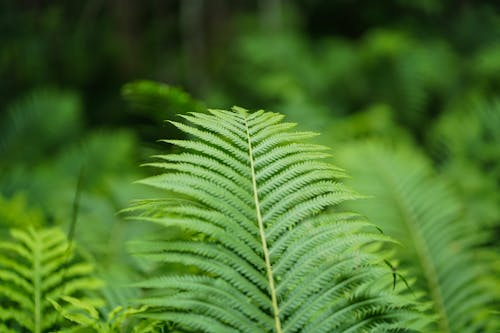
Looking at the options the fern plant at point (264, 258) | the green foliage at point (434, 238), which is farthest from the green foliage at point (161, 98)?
the green foliage at point (434, 238)

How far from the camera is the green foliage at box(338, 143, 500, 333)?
4.77 ft

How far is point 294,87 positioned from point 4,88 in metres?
3.18

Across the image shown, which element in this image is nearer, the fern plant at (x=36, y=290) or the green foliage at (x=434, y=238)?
the fern plant at (x=36, y=290)

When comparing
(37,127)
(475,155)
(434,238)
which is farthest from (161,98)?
(37,127)

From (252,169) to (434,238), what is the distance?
107cm

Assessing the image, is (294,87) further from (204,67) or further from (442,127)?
(204,67)

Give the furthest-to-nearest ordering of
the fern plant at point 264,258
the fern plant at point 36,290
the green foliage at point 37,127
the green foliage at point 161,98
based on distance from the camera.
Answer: the green foliage at point 37,127, the green foliage at point 161,98, the fern plant at point 36,290, the fern plant at point 264,258

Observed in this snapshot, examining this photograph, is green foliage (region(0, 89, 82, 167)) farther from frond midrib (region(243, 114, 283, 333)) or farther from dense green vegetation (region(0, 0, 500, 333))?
frond midrib (region(243, 114, 283, 333))

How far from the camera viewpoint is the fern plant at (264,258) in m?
0.86

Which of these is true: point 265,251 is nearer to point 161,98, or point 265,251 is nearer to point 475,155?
point 161,98

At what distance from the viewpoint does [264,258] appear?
37.1 inches

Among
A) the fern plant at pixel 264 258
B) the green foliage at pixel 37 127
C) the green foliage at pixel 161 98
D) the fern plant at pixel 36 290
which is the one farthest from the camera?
the green foliage at pixel 37 127

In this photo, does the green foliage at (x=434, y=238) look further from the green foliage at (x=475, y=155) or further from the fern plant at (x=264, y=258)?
the fern plant at (x=264, y=258)

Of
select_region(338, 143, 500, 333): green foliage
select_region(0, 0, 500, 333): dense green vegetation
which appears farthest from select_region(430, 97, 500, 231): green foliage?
select_region(338, 143, 500, 333): green foliage
